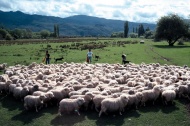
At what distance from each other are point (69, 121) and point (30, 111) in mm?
3045

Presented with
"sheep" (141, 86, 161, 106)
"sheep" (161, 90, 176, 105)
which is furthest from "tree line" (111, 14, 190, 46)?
"sheep" (161, 90, 176, 105)

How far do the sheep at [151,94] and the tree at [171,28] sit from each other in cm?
5696

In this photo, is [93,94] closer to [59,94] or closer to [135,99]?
[59,94]

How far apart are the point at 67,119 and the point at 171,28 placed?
62949 millimetres

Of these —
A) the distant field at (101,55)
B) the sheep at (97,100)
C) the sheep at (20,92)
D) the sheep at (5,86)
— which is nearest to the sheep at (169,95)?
the sheep at (97,100)

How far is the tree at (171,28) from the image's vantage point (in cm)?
6769

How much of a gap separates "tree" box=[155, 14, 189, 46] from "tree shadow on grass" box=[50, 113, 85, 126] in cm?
6073

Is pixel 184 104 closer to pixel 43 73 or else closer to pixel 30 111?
pixel 30 111

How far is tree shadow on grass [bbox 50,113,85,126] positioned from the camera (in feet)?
38.4

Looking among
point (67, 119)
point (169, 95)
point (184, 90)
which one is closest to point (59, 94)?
point (67, 119)

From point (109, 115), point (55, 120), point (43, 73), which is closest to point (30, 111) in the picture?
point (55, 120)

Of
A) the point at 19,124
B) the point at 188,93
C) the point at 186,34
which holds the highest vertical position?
the point at 186,34

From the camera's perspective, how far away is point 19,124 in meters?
11.9

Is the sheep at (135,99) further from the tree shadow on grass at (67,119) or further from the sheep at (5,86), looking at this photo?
the sheep at (5,86)
